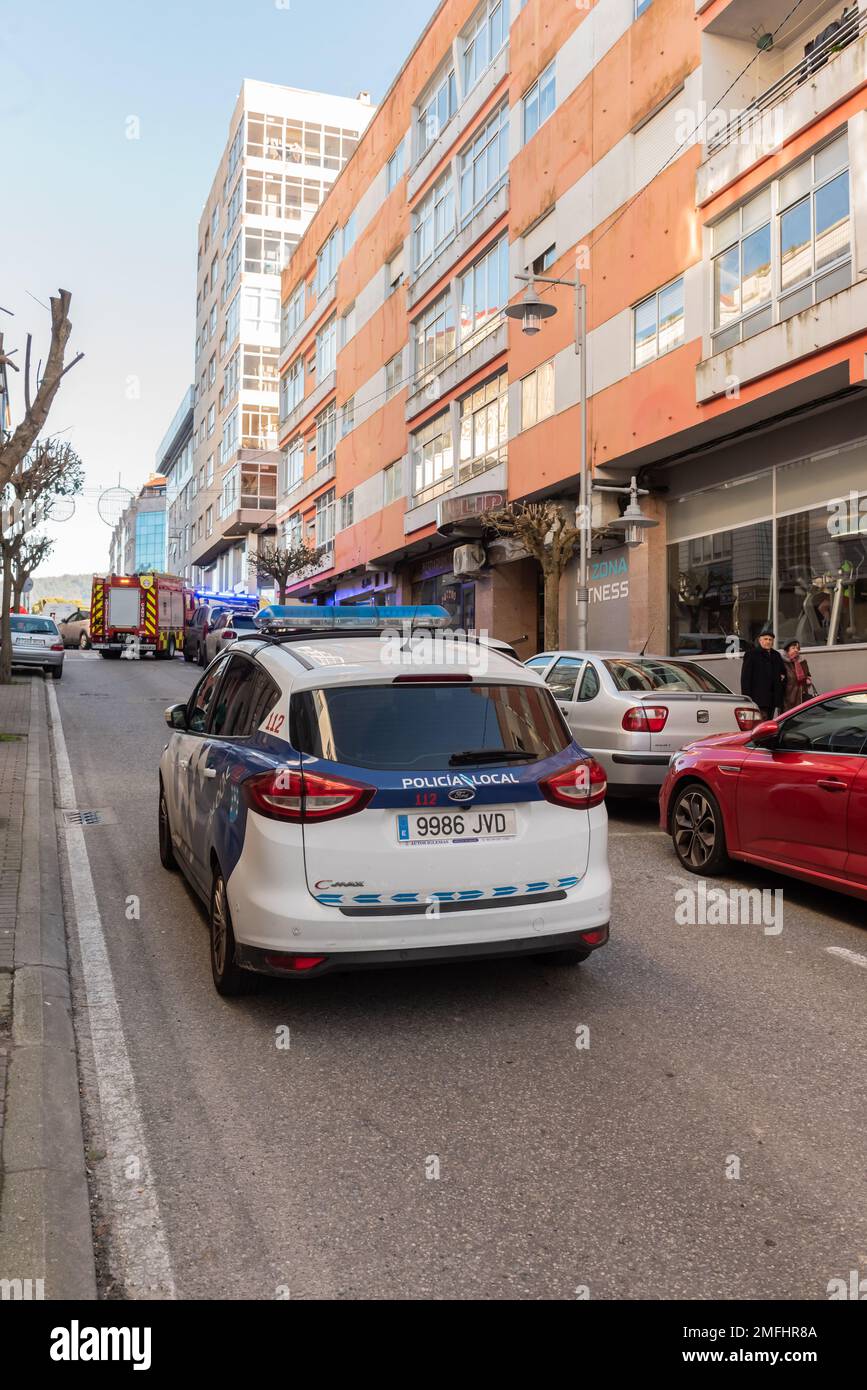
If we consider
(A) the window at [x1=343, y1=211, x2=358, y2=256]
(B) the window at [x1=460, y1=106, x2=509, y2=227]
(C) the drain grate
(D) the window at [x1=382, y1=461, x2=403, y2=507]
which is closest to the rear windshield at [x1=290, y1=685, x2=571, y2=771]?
(C) the drain grate

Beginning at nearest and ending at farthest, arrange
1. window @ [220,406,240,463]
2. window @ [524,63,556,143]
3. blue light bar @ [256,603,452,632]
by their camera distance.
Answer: blue light bar @ [256,603,452,632], window @ [524,63,556,143], window @ [220,406,240,463]

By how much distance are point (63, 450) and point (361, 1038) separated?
2816cm

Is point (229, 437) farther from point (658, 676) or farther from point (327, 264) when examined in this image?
point (658, 676)

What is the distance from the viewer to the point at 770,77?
57.4 feet

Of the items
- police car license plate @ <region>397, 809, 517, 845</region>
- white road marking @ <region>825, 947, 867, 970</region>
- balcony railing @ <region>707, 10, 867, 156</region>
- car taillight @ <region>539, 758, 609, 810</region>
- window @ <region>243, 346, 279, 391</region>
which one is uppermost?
window @ <region>243, 346, 279, 391</region>

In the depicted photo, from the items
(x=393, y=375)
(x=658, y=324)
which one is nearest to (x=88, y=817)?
(x=658, y=324)

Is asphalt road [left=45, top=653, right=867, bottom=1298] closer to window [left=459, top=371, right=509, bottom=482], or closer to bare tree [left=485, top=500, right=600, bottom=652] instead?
bare tree [left=485, top=500, right=600, bottom=652]

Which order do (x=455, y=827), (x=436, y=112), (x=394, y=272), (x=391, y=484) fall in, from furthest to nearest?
(x=394, y=272)
(x=391, y=484)
(x=436, y=112)
(x=455, y=827)

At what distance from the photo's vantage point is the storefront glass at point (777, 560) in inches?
605

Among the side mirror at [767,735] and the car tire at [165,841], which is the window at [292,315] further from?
the side mirror at [767,735]

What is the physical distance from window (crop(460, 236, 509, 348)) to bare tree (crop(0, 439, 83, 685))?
38.4 ft

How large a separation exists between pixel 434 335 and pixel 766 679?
21324 millimetres

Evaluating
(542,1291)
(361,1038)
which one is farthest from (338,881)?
(542,1291)

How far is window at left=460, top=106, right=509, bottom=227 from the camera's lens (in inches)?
1051
